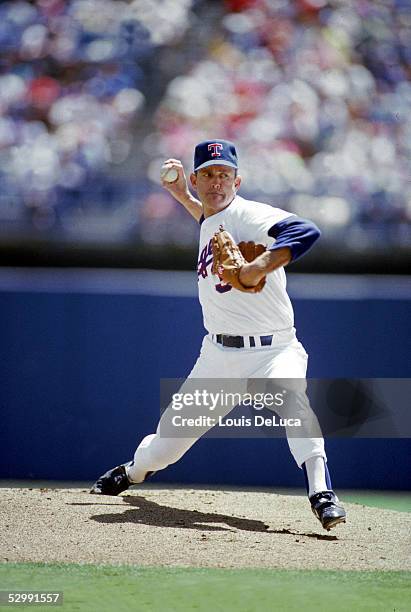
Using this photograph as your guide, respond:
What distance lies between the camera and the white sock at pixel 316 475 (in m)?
3.57

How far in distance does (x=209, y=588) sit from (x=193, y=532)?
852 mm

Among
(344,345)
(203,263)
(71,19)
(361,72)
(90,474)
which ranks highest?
(71,19)

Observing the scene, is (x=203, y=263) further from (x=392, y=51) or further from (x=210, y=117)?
(x=392, y=51)

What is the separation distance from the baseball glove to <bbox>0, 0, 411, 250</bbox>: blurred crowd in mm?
2072

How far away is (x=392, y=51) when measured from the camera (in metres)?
6.79

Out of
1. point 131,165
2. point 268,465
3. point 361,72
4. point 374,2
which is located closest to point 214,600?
point 268,465

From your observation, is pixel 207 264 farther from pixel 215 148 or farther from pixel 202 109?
pixel 202 109

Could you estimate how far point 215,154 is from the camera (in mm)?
3877

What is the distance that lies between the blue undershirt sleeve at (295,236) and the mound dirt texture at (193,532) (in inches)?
42.8

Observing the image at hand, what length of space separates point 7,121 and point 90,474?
2511 millimetres

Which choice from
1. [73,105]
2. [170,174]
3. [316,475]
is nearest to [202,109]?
[73,105]

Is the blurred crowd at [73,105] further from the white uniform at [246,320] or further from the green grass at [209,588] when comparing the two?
the green grass at [209,588]

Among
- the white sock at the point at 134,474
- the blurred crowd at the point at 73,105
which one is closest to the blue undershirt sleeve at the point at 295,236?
the white sock at the point at 134,474

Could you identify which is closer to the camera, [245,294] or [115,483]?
[245,294]
